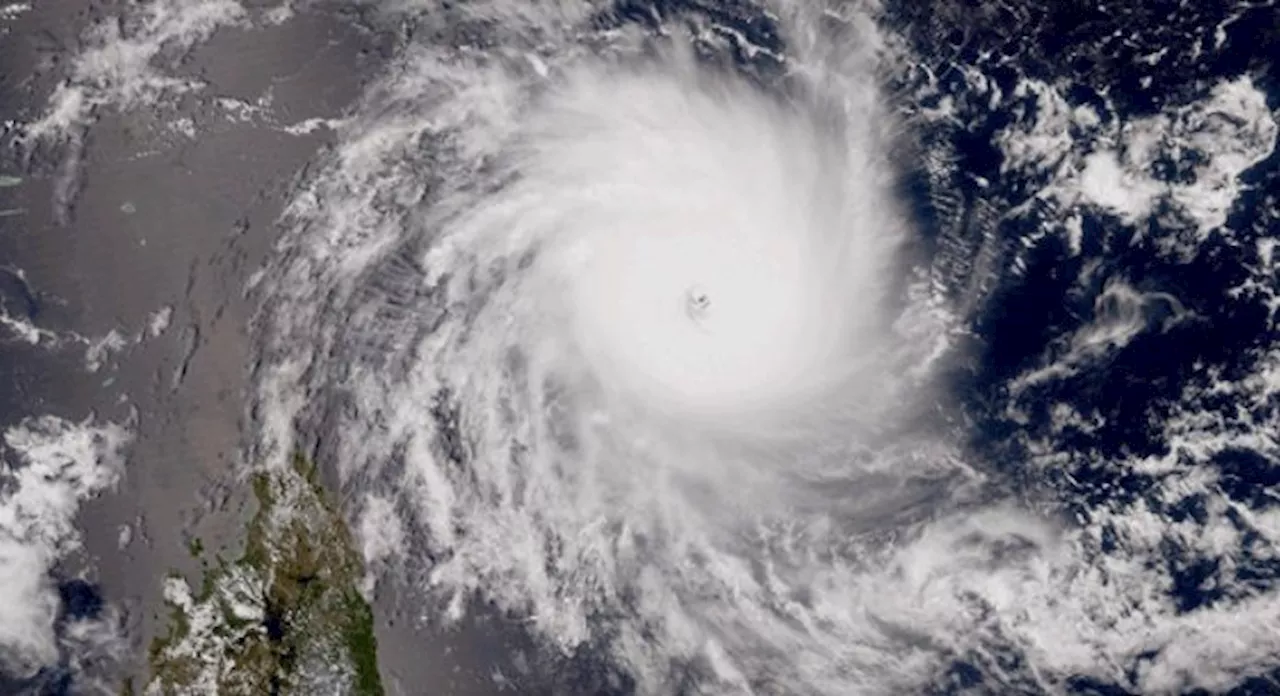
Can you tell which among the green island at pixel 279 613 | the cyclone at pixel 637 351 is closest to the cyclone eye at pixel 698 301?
the cyclone at pixel 637 351

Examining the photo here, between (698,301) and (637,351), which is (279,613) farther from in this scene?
(698,301)

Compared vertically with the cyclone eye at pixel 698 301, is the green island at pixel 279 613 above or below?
below

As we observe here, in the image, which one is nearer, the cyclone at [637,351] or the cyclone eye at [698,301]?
the cyclone at [637,351]

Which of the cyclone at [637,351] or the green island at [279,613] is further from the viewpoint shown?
the cyclone at [637,351]

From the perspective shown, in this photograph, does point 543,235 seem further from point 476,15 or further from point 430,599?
point 430,599

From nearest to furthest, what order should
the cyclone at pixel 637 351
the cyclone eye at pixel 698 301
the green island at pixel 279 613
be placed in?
the green island at pixel 279 613 → the cyclone at pixel 637 351 → the cyclone eye at pixel 698 301

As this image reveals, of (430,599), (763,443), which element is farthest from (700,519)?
(430,599)

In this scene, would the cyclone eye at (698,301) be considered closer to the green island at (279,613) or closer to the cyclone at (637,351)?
the cyclone at (637,351)

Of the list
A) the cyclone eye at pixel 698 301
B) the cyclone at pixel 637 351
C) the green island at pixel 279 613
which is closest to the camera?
the green island at pixel 279 613
